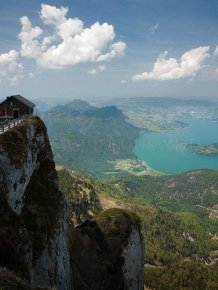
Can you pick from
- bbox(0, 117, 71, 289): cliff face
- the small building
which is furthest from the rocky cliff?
the small building

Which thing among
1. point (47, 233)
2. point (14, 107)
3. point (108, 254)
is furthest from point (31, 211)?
point (14, 107)

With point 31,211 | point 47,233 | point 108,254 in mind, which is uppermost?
point 31,211

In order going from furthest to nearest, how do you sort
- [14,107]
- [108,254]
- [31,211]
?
[14,107] → [108,254] → [31,211]

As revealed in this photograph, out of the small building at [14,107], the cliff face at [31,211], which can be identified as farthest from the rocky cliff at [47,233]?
the small building at [14,107]

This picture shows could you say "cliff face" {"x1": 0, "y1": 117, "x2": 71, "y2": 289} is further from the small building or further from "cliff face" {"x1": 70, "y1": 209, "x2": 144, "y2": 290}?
the small building

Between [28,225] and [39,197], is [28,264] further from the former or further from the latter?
[39,197]

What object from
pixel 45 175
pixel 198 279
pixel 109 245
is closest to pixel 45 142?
pixel 45 175

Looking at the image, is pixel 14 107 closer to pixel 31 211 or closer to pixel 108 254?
pixel 31 211
